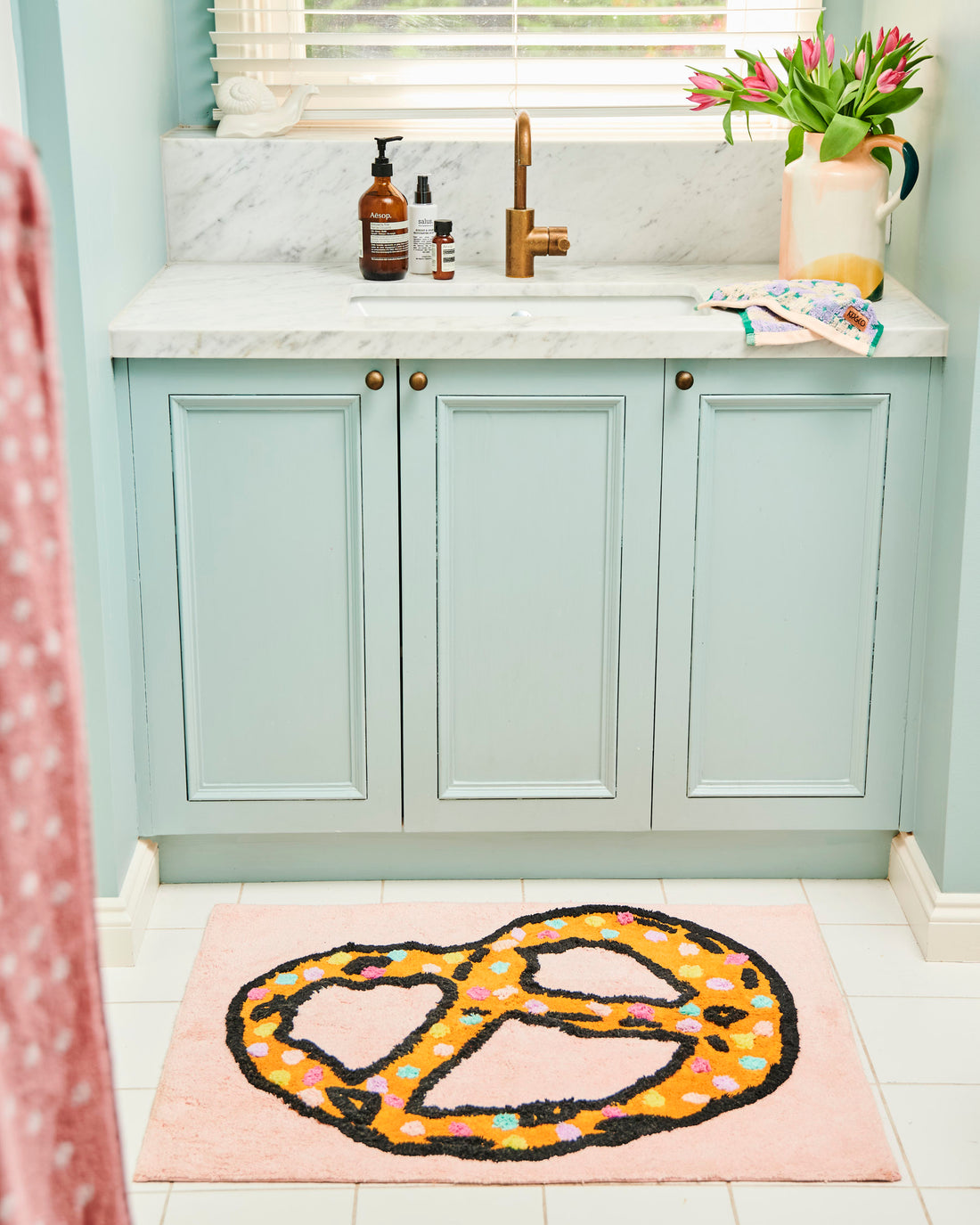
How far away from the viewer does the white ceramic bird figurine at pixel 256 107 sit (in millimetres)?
2516

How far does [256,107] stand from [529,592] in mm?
1078

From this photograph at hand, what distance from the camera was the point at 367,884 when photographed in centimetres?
238

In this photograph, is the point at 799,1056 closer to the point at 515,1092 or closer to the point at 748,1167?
the point at 748,1167

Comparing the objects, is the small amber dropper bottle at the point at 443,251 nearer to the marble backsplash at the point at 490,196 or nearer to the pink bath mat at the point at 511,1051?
the marble backsplash at the point at 490,196

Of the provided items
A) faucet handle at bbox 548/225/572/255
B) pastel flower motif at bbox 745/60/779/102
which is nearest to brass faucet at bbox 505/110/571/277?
faucet handle at bbox 548/225/572/255

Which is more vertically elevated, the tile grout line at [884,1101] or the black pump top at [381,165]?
the black pump top at [381,165]

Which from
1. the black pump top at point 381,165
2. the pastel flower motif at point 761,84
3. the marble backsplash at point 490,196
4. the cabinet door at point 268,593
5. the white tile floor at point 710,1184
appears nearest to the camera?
the white tile floor at point 710,1184

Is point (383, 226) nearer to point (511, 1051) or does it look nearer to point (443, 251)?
point (443, 251)

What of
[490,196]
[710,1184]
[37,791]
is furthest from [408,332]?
[37,791]

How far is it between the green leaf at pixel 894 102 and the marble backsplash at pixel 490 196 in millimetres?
370

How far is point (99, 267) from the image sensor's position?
1967mm

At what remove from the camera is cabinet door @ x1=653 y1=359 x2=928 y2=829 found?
6.97 ft

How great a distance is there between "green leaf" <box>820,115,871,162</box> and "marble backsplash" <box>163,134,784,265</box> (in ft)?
1.27

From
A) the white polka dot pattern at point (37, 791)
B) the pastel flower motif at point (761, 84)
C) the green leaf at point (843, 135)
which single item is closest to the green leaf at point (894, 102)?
the green leaf at point (843, 135)
